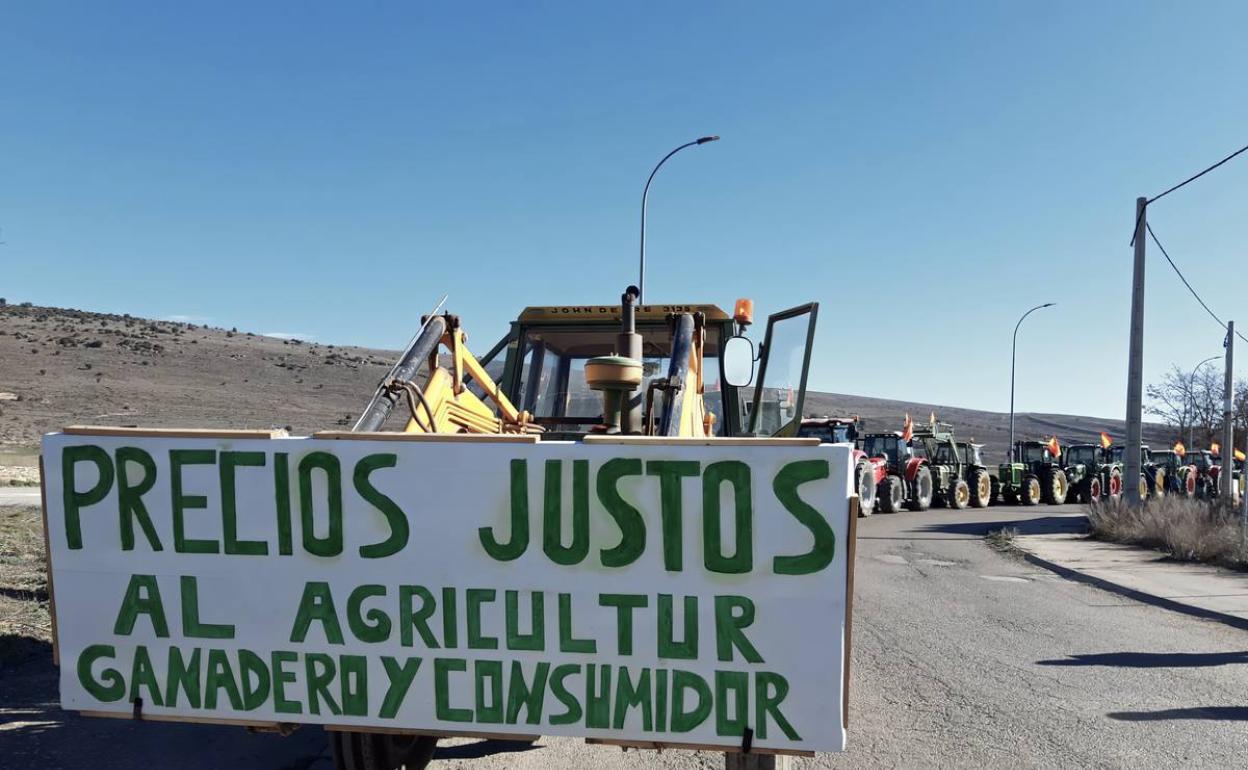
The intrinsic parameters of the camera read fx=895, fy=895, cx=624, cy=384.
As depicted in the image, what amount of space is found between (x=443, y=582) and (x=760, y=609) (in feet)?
3.30

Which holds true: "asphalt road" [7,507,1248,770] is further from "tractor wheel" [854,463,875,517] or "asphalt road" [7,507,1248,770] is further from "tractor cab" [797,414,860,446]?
"tractor cab" [797,414,860,446]

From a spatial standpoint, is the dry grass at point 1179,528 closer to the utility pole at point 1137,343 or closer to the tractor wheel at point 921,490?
the utility pole at point 1137,343

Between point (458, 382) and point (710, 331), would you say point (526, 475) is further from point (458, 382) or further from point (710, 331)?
point (710, 331)

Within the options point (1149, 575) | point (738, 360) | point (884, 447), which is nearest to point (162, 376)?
point (884, 447)

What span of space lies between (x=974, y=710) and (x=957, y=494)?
2235cm

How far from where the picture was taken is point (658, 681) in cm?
280

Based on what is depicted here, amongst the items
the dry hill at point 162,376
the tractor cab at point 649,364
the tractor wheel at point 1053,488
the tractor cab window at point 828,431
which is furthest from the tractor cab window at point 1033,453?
the tractor cab at point 649,364

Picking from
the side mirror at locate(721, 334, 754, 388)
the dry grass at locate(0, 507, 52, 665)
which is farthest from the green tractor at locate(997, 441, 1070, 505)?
the side mirror at locate(721, 334, 754, 388)

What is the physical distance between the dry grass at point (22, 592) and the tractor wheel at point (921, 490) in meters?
20.4

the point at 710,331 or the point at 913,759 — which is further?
the point at 710,331

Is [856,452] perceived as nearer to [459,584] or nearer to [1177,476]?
[459,584]

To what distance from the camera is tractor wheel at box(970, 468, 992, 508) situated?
28.4 meters

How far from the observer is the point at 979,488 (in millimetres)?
28453

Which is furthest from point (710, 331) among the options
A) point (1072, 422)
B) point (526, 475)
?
point (1072, 422)
